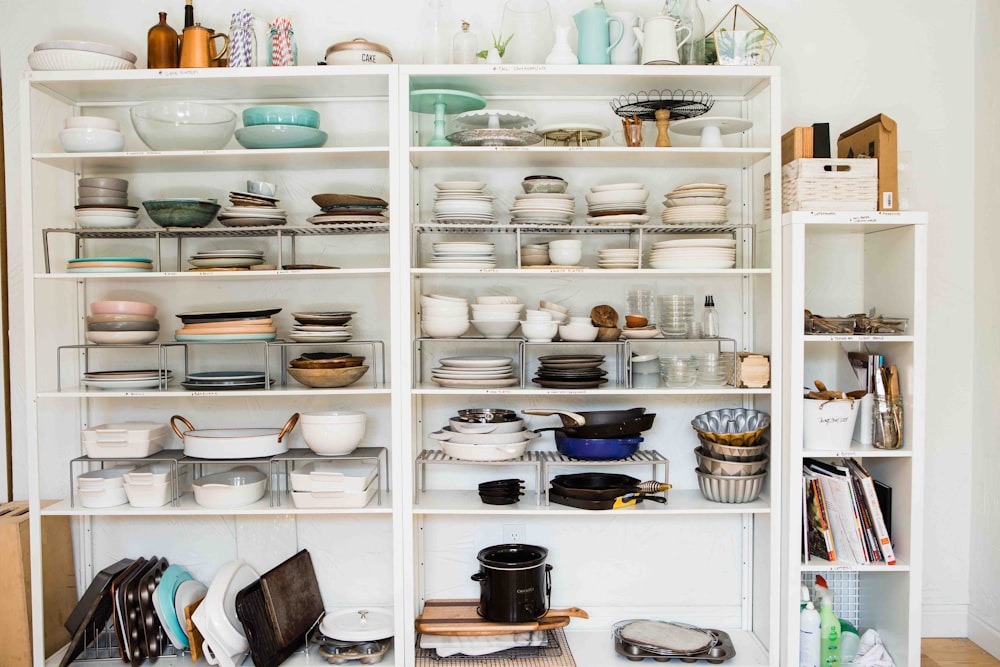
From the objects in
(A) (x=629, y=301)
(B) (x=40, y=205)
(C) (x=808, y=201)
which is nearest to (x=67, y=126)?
(B) (x=40, y=205)

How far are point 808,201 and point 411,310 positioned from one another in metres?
1.33

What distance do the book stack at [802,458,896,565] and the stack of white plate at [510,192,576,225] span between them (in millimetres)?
1197

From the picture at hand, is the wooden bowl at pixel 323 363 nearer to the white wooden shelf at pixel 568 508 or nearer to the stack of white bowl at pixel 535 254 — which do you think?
the white wooden shelf at pixel 568 508

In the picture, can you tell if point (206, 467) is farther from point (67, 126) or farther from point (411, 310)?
point (67, 126)

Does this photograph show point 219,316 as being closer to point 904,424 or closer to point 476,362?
point 476,362

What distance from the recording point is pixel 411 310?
2594 millimetres

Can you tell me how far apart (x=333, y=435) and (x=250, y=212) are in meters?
0.79

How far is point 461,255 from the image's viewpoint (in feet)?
8.55

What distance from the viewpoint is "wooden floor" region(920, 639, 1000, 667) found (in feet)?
8.99

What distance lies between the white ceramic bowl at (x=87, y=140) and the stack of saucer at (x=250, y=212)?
1.42 feet

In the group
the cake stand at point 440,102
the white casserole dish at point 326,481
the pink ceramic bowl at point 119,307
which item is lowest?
the white casserole dish at point 326,481

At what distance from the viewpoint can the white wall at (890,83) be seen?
2.89 metres

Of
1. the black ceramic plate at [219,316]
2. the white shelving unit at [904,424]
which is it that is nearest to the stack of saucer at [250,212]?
the black ceramic plate at [219,316]

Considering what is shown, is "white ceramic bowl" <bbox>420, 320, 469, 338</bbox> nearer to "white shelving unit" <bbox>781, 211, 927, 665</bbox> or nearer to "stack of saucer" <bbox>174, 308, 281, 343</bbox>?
"stack of saucer" <bbox>174, 308, 281, 343</bbox>
